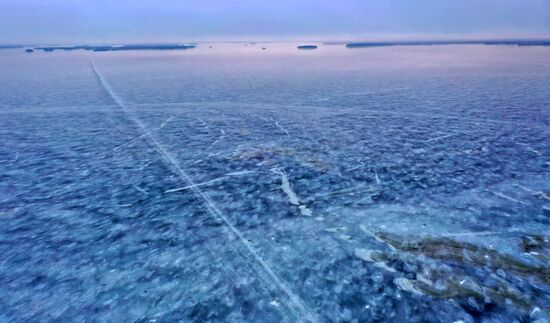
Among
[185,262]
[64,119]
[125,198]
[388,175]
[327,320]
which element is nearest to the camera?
[327,320]

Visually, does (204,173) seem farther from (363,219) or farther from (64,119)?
(64,119)

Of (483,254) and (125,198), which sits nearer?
(483,254)

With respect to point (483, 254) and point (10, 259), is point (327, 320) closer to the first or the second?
point (483, 254)

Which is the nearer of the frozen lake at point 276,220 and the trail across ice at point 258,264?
the trail across ice at point 258,264

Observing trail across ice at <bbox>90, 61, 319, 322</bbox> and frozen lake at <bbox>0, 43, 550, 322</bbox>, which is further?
frozen lake at <bbox>0, 43, 550, 322</bbox>

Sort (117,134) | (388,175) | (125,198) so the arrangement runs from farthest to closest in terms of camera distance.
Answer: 1. (117,134)
2. (388,175)
3. (125,198)

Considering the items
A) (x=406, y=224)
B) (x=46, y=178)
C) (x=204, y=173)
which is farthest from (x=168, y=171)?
(x=406, y=224)

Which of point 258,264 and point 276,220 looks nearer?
point 258,264
